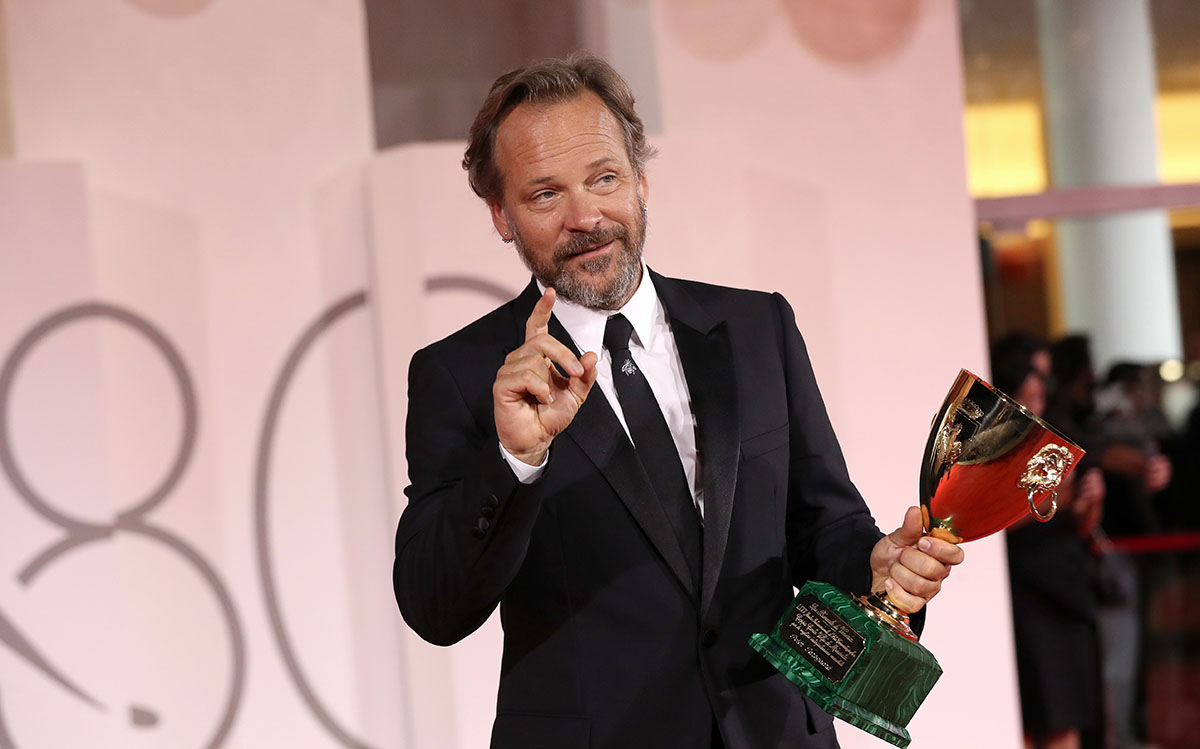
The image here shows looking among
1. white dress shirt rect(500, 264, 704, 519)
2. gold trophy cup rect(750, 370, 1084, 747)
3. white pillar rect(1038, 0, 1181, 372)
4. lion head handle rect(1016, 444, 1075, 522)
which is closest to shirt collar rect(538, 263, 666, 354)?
white dress shirt rect(500, 264, 704, 519)

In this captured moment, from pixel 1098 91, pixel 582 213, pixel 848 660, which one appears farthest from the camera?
pixel 1098 91

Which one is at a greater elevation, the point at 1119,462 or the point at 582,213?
the point at 582,213

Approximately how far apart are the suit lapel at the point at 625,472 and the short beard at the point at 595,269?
0.14m

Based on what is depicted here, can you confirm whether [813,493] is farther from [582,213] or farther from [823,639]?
[582,213]

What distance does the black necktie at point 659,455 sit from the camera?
5.12ft

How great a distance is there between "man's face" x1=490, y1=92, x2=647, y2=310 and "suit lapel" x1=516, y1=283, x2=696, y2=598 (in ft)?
0.54

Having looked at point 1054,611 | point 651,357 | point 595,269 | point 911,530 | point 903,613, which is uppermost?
point 595,269

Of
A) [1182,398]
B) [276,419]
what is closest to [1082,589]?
[1182,398]

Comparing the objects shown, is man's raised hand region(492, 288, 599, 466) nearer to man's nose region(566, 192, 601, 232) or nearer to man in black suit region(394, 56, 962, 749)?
man in black suit region(394, 56, 962, 749)

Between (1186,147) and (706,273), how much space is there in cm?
224

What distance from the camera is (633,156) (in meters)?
1.70

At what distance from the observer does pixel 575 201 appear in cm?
159

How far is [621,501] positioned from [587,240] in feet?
1.12

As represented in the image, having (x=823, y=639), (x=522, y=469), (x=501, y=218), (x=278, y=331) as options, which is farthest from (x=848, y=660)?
(x=278, y=331)
